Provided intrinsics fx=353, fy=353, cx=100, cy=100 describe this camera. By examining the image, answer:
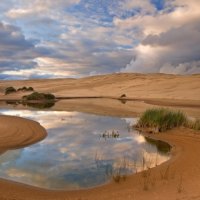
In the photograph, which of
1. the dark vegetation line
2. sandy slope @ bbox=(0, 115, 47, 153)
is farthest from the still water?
the dark vegetation line

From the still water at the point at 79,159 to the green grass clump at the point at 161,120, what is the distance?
1096 mm

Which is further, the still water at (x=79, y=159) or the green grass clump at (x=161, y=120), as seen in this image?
the green grass clump at (x=161, y=120)

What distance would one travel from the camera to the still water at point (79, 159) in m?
9.08

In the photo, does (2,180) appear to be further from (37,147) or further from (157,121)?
(157,121)

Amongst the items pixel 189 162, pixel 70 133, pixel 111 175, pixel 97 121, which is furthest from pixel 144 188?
pixel 97 121

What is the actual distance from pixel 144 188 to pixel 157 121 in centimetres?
967

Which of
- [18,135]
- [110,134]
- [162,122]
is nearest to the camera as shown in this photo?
[18,135]

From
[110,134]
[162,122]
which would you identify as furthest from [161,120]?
[110,134]

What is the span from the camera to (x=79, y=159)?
36.6 ft

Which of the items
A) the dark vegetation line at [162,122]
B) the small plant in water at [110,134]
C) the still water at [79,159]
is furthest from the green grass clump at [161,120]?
the small plant in water at [110,134]

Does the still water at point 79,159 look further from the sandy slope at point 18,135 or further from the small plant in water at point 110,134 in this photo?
the sandy slope at point 18,135

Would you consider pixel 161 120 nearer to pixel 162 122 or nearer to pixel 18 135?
pixel 162 122

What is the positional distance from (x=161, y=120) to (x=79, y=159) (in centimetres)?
719

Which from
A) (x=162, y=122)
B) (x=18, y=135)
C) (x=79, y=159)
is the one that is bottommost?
(x=79, y=159)
